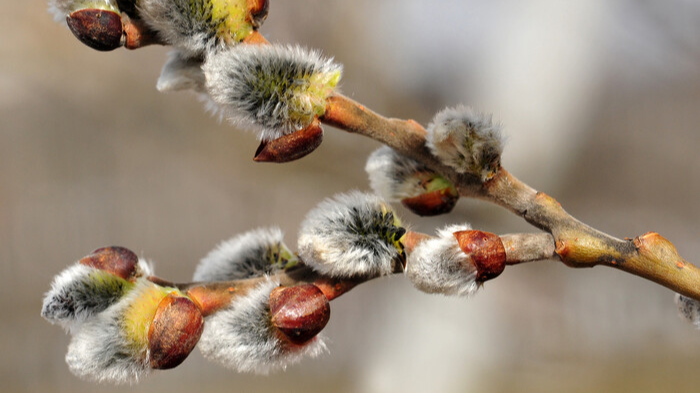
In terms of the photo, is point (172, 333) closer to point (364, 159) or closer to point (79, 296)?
point (79, 296)

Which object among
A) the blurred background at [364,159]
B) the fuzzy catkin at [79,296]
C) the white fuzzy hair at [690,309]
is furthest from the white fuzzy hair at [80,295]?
the blurred background at [364,159]

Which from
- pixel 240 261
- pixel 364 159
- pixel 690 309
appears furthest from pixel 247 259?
pixel 364 159

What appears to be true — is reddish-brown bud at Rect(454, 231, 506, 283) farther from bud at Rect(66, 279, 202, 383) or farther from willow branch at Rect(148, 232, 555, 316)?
bud at Rect(66, 279, 202, 383)

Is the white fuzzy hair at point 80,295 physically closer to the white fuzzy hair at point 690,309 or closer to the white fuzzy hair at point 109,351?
the white fuzzy hair at point 109,351

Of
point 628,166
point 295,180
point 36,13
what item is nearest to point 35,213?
point 36,13

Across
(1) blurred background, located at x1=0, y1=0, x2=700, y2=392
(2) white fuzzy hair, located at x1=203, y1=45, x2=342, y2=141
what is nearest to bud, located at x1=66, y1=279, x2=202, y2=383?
(2) white fuzzy hair, located at x1=203, y1=45, x2=342, y2=141

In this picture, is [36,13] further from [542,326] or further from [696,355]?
[696,355]
